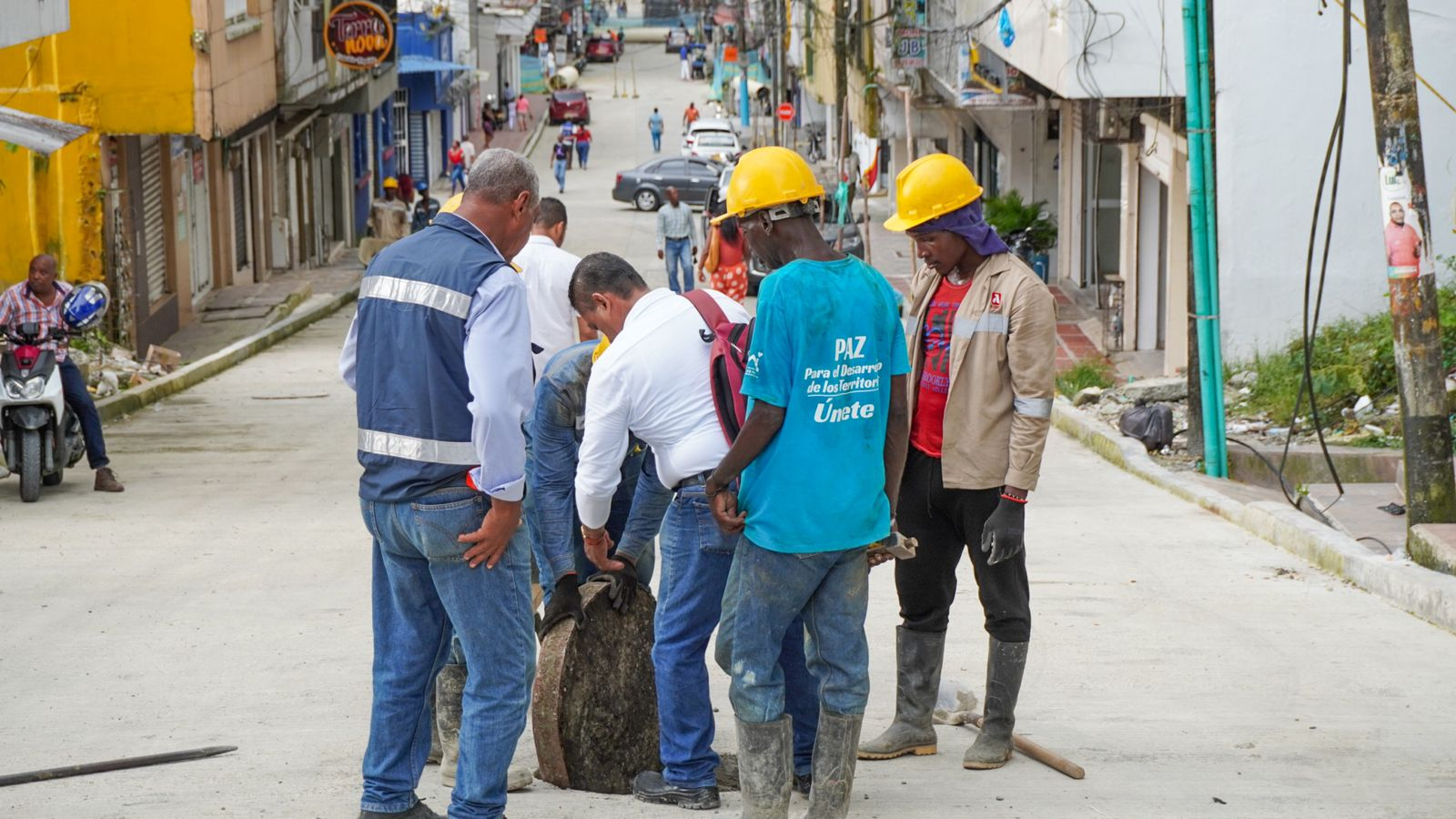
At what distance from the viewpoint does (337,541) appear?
9.65m

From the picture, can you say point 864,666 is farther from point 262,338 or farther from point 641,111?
point 641,111

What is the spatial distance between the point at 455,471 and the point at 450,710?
1113mm

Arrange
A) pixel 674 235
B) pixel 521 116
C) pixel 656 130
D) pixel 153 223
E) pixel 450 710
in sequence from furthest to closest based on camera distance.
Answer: pixel 521 116 → pixel 656 130 → pixel 674 235 → pixel 153 223 → pixel 450 710

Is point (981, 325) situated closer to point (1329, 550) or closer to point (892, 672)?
point (892, 672)

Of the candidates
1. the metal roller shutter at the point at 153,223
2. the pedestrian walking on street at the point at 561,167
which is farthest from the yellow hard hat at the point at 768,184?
the pedestrian walking on street at the point at 561,167

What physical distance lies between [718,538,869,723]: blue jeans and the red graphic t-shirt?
779 millimetres

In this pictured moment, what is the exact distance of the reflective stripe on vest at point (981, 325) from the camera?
16.6ft

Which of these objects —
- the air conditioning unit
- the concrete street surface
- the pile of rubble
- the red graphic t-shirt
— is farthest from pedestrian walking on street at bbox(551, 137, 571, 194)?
the red graphic t-shirt

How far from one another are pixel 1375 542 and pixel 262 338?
15748mm

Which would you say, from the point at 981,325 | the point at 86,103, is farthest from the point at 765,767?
the point at 86,103

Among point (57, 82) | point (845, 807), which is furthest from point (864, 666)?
point (57, 82)

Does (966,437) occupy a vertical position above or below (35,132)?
below

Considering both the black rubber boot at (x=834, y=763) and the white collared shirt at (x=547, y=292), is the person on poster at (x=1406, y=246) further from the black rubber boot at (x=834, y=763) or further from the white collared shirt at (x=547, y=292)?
the black rubber boot at (x=834, y=763)

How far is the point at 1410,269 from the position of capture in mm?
8375
